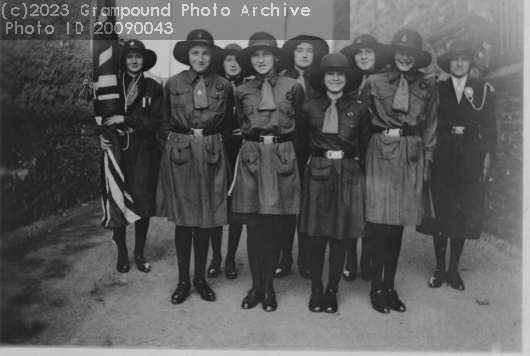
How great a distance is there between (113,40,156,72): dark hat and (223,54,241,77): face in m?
0.64

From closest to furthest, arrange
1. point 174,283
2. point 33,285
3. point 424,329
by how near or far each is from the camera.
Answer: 1. point 424,329
2. point 33,285
3. point 174,283

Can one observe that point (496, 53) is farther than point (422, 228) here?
No

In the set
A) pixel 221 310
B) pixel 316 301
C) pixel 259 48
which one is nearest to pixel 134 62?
pixel 259 48

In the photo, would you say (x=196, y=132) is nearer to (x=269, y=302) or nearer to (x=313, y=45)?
(x=313, y=45)

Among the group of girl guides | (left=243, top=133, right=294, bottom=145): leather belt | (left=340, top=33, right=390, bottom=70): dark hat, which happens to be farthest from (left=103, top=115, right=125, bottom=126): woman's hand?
(left=340, top=33, right=390, bottom=70): dark hat

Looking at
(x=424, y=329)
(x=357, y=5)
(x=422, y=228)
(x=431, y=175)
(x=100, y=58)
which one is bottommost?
(x=424, y=329)

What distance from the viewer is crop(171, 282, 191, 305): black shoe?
3760mm

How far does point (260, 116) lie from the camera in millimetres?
3598

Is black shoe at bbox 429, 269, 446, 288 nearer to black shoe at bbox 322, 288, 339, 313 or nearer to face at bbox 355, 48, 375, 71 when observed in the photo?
black shoe at bbox 322, 288, 339, 313

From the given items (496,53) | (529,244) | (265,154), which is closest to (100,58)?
(265,154)

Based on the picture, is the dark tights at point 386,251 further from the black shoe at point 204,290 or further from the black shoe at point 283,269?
the black shoe at point 204,290

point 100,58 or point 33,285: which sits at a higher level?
point 100,58

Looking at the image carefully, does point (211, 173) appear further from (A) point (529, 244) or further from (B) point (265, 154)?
(A) point (529, 244)

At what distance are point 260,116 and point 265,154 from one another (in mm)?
245
